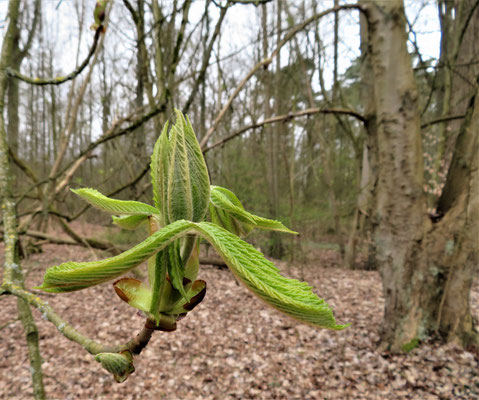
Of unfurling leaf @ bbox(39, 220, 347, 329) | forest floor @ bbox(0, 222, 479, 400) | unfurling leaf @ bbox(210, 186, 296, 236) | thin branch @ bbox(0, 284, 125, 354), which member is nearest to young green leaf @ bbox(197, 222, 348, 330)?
unfurling leaf @ bbox(39, 220, 347, 329)

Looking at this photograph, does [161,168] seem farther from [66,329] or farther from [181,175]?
[66,329]

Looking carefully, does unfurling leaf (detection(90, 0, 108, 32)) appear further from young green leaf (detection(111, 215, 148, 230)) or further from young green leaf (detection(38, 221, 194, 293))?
young green leaf (detection(38, 221, 194, 293))

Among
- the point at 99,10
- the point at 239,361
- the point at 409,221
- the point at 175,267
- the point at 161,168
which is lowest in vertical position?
the point at 239,361

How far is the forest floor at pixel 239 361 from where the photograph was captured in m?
2.90

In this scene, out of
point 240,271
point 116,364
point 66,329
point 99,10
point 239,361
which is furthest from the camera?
point 239,361

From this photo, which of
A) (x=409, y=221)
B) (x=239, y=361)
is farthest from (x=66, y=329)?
(x=239, y=361)

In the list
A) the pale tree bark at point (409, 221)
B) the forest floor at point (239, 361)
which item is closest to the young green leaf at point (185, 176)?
the forest floor at point (239, 361)

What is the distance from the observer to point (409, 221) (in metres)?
2.82

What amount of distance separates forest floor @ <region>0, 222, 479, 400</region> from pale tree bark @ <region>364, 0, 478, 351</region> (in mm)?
329

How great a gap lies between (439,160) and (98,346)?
23.7ft

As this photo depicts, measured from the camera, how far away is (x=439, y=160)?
6.32 m

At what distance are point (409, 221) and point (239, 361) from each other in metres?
2.25

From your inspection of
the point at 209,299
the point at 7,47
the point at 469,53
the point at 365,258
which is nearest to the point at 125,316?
the point at 209,299

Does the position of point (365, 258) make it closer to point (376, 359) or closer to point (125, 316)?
A: point (376, 359)
